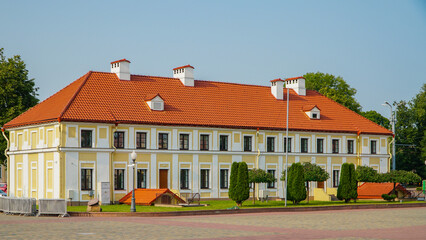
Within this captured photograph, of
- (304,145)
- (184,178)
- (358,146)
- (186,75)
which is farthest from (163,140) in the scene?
(358,146)

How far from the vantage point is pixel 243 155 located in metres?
57.4

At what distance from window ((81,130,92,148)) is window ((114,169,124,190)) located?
305cm

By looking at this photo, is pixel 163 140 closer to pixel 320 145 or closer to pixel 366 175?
pixel 320 145

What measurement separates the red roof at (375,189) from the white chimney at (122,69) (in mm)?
22877

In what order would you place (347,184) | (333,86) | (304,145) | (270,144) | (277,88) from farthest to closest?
(333,86)
(277,88)
(304,145)
(270,144)
(347,184)

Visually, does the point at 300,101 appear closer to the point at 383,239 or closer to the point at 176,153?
the point at 176,153

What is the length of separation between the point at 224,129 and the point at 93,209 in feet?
62.8

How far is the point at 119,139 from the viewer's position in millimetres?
51688

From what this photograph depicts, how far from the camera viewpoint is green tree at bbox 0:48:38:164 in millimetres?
64125

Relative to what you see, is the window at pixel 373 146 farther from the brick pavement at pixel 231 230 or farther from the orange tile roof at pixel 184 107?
the brick pavement at pixel 231 230

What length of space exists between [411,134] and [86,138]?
56967 millimetres

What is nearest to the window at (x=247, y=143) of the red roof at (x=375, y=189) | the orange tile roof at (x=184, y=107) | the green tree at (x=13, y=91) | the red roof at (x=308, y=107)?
the orange tile roof at (x=184, y=107)

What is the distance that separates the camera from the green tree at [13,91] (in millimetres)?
64125

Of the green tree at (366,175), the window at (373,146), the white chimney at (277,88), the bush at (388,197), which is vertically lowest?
the bush at (388,197)
